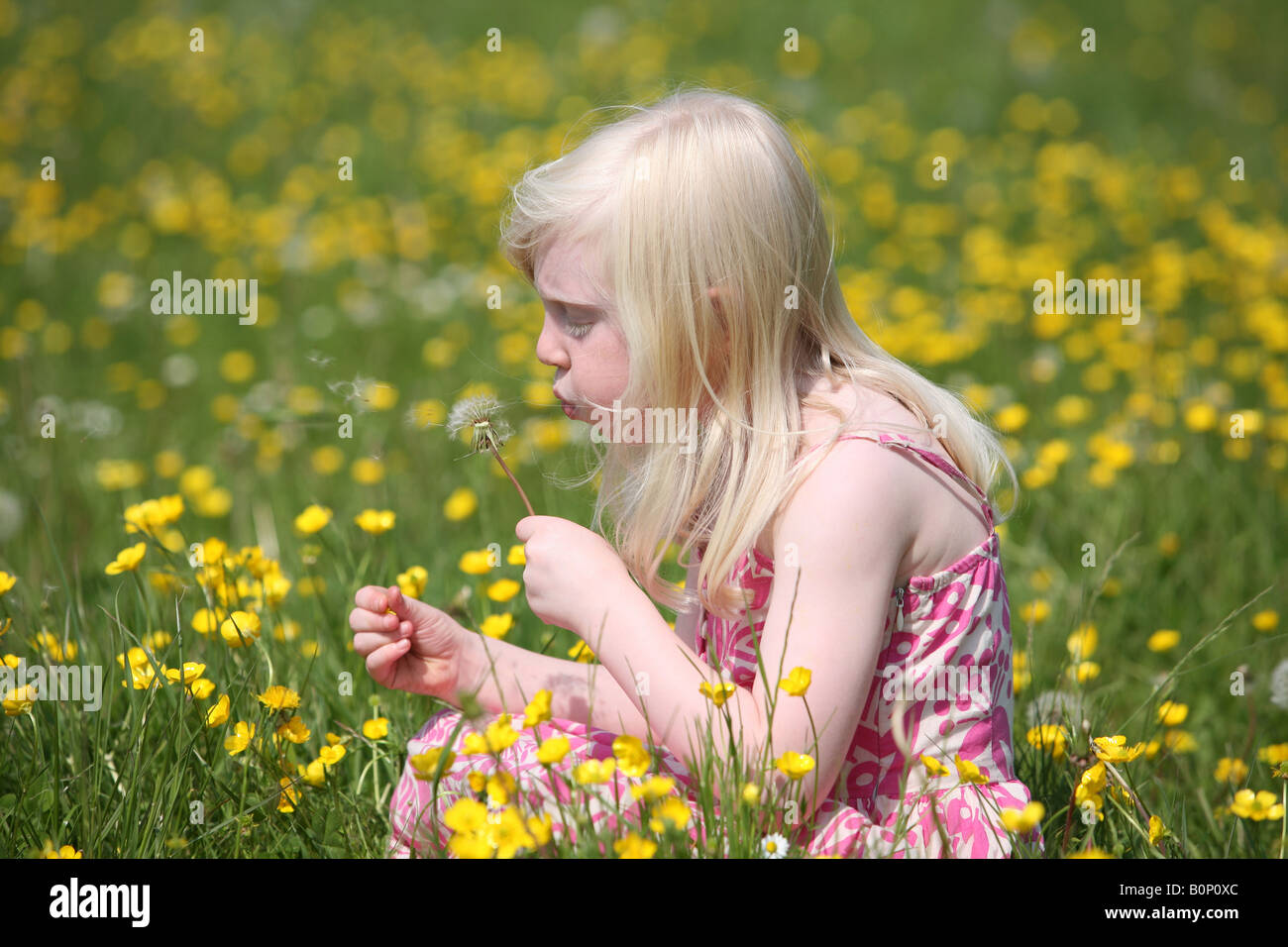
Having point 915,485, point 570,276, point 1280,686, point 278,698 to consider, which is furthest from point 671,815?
point 1280,686

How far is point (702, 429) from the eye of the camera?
5.67 ft

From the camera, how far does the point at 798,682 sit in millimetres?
1419

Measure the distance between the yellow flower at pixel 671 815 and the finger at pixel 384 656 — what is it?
1.69 feet

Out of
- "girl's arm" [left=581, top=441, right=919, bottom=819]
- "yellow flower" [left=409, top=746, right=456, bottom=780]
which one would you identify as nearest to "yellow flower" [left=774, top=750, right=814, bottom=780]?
"girl's arm" [left=581, top=441, right=919, bottom=819]

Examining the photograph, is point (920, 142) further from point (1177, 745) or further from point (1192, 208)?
point (1177, 745)

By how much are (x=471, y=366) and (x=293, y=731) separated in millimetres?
2366

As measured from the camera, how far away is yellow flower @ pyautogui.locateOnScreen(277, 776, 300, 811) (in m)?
1.75

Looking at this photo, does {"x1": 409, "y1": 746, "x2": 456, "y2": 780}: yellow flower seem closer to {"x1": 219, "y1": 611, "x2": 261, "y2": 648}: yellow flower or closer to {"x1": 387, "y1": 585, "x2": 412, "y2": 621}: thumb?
{"x1": 387, "y1": 585, "x2": 412, "y2": 621}: thumb

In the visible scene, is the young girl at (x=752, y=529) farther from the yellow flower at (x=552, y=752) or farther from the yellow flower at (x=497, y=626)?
the yellow flower at (x=497, y=626)

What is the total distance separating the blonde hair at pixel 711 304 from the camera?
Result: 1647 mm

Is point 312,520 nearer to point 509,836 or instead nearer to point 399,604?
point 399,604

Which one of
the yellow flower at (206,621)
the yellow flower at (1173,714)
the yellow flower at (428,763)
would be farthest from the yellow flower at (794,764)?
the yellow flower at (206,621)
